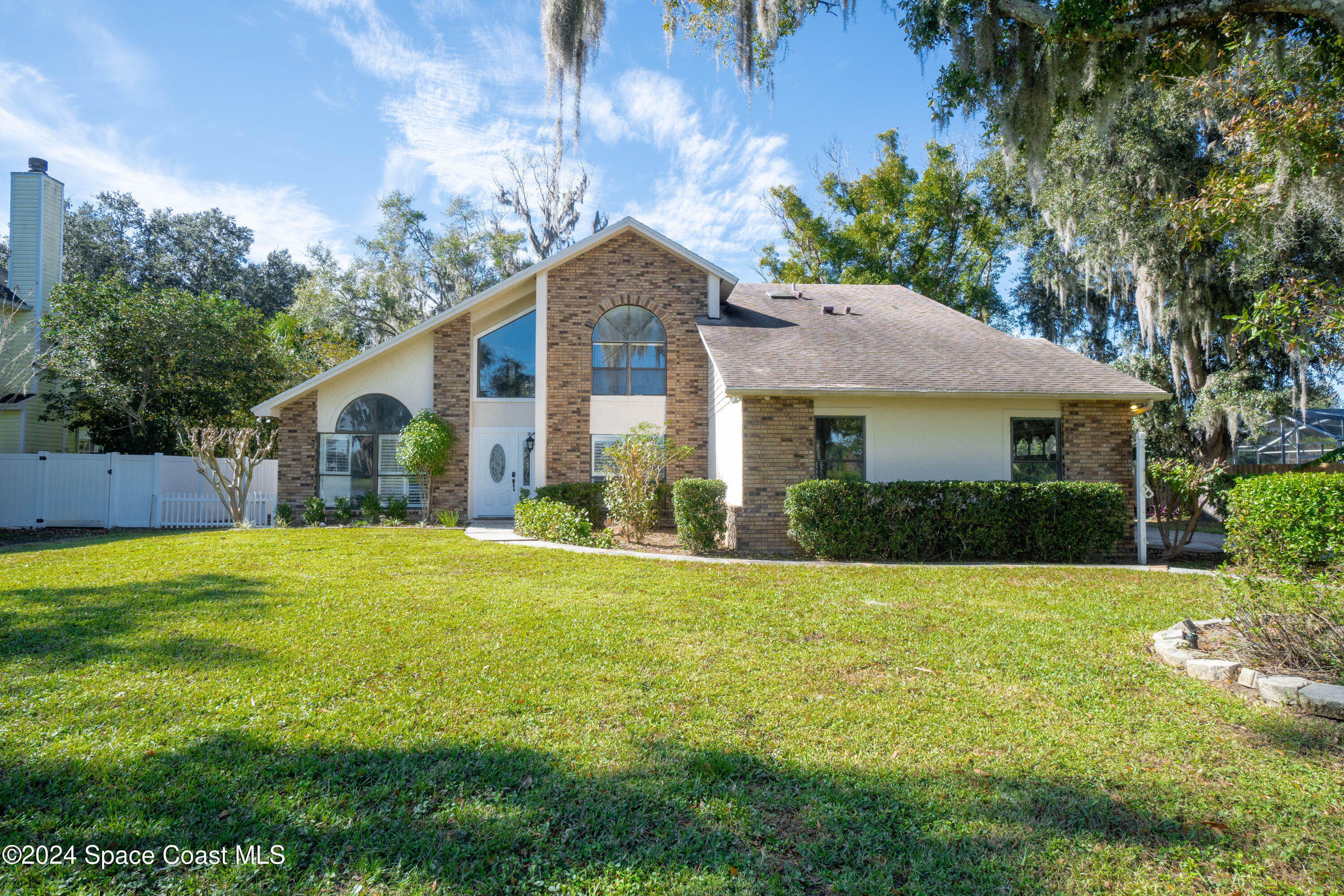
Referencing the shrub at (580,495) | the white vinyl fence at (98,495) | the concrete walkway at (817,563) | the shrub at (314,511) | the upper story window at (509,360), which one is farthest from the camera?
the upper story window at (509,360)

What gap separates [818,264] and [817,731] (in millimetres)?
23812

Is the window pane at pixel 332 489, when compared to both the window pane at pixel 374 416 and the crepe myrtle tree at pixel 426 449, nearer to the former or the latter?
the window pane at pixel 374 416

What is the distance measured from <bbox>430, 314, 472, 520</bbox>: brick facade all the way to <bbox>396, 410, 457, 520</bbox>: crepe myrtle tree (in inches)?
6.0

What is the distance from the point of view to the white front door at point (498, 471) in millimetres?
14984

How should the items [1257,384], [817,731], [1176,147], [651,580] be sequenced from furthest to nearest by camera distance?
[1257,384] → [1176,147] → [651,580] → [817,731]

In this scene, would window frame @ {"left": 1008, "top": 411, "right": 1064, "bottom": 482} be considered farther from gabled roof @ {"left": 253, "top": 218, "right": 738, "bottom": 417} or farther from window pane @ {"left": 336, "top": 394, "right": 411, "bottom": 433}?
window pane @ {"left": 336, "top": 394, "right": 411, "bottom": 433}

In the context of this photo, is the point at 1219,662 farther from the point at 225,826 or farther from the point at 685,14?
the point at 685,14

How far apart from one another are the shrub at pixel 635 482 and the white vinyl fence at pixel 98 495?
30.0ft

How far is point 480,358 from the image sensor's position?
49.4ft

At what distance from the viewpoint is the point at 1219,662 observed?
4.36 m

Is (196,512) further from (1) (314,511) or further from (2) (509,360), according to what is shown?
(2) (509,360)

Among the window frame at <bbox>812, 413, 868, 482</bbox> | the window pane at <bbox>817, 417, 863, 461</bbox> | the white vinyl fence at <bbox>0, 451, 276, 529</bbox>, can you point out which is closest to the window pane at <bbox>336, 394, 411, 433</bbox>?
the white vinyl fence at <bbox>0, 451, 276, 529</bbox>

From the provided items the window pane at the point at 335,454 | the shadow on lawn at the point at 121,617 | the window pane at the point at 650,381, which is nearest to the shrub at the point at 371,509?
the window pane at the point at 335,454

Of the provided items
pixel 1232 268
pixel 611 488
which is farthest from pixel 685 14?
pixel 1232 268
